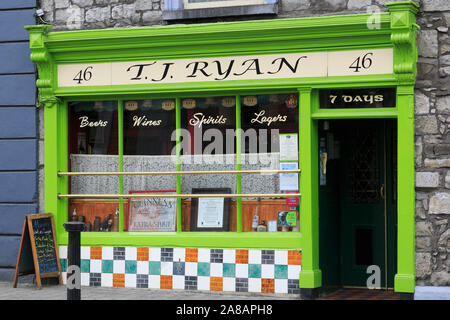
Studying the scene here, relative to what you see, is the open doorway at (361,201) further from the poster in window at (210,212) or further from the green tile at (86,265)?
the green tile at (86,265)

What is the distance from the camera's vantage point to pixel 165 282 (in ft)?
32.3

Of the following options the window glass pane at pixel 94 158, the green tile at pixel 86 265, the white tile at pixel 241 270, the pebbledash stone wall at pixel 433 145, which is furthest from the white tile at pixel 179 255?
the pebbledash stone wall at pixel 433 145

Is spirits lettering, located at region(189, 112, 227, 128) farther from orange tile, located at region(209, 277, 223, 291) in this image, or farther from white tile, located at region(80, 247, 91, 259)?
white tile, located at region(80, 247, 91, 259)

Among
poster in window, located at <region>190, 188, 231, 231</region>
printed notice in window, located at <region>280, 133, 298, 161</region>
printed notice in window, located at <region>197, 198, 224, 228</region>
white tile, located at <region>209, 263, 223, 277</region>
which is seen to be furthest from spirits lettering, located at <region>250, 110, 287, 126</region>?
white tile, located at <region>209, 263, 223, 277</region>

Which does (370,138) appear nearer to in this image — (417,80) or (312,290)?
(417,80)

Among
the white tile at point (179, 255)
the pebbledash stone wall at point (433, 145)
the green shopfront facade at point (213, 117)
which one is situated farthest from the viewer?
the white tile at point (179, 255)

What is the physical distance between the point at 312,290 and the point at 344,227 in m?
1.58

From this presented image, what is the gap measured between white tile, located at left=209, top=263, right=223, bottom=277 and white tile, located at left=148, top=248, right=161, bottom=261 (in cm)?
69

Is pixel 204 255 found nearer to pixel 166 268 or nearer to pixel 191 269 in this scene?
pixel 191 269

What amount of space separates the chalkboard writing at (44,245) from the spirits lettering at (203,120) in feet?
7.31

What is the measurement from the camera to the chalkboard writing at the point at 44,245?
10031 millimetres

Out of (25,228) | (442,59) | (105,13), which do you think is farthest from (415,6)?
(25,228)

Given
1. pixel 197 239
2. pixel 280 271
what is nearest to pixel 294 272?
pixel 280 271

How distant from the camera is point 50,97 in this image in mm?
10320
